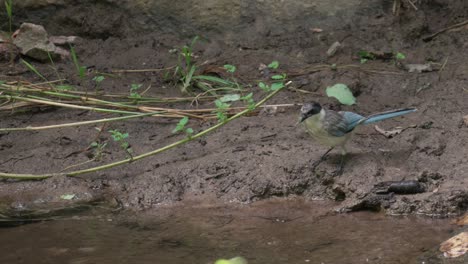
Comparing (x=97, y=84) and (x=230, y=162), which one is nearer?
(x=230, y=162)

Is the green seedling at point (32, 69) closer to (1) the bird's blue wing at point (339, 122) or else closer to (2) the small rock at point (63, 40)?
(2) the small rock at point (63, 40)

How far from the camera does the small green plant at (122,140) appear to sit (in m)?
6.17

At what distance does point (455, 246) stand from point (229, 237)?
1.50 m

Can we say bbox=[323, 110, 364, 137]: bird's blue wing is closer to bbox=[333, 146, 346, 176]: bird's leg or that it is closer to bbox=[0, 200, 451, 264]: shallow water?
bbox=[333, 146, 346, 176]: bird's leg

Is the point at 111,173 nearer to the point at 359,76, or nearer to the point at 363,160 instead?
the point at 363,160

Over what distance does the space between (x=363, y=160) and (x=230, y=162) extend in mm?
1082

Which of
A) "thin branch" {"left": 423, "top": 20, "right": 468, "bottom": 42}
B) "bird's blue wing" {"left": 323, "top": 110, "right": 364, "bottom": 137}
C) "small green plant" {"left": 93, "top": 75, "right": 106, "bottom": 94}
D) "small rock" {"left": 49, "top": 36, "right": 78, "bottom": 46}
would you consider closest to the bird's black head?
"bird's blue wing" {"left": 323, "top": 110, "right": 364, "bottom": 137}

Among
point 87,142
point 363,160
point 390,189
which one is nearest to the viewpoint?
point 390,189

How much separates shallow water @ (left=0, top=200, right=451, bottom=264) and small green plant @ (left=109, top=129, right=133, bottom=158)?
76 centimetres

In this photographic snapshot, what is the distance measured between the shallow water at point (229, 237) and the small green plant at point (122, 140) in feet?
2.49

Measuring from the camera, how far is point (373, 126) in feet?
22.2

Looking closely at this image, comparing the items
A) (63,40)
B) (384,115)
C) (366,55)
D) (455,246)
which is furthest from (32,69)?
(455,246)

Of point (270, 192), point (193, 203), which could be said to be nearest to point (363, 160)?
point (270, 192)

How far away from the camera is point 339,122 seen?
6004mm
